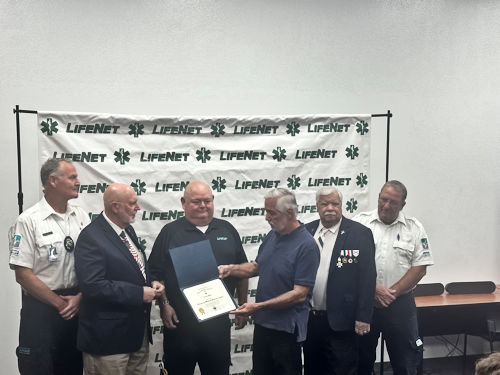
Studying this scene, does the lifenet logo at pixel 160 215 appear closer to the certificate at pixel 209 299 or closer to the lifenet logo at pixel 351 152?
the certificate at pixel 209 299

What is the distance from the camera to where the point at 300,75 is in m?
5.00

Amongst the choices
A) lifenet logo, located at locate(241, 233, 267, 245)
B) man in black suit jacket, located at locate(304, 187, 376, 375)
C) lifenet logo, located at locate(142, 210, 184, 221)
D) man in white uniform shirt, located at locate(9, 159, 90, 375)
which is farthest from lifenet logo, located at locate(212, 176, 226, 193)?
man in white uniform shirt, located at locate(9, 159, 90, 375)

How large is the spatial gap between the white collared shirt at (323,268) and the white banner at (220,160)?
739 millimetres

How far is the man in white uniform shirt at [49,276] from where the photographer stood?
3312mm

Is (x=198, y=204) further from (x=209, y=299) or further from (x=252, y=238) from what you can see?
(x=252, y=238)

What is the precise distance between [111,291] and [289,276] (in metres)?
1.09

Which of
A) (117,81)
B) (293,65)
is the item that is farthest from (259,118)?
(117,81)

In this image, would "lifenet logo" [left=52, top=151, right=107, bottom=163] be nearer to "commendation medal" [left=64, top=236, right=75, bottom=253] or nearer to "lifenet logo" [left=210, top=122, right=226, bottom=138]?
"commendation medal" [left=64, top=236, right=75, bottom=253]

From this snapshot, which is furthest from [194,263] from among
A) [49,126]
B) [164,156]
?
[49,126]

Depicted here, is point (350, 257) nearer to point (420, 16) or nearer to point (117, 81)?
point (117, 81)

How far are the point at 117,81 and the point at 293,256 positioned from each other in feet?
7.52

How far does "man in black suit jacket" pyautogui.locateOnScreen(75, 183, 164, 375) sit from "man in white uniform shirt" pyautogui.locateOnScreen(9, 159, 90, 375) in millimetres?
239

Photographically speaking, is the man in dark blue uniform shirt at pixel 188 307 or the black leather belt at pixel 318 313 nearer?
the man in dark blue uniform shirt at pixel 188 307

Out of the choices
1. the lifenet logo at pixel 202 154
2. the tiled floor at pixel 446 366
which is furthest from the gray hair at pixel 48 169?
the tiled floor at pixel 446 366
